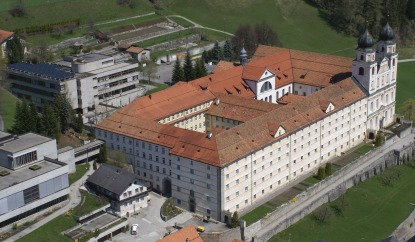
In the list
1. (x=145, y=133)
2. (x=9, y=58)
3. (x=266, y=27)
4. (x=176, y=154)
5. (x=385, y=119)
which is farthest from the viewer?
(x=266, y=27)

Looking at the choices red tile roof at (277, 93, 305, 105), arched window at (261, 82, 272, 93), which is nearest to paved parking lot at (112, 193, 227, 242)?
red tile roof at (277, 93, 305, 105)

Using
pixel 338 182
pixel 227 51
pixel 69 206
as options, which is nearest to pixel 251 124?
pixel 338 182

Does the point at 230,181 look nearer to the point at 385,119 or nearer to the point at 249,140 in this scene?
the point at 249,140

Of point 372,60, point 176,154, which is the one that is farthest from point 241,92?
point 176,154

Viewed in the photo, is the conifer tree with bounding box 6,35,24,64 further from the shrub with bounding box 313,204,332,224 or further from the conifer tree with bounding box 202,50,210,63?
the shrub with bounding box 313,204,332,224

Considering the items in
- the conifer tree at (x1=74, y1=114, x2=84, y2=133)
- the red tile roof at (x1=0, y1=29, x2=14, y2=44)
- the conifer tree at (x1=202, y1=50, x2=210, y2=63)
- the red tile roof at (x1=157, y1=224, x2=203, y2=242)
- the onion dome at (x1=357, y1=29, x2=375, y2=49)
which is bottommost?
the red tile roof at (x1=157, y1=224, x2=203, y2=242)

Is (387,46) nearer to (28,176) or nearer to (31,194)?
(28,176)

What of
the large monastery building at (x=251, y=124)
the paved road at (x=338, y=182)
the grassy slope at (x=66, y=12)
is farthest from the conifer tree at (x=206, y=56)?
the paved road at (x=338, y=182)
